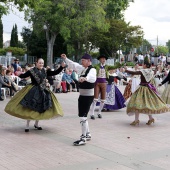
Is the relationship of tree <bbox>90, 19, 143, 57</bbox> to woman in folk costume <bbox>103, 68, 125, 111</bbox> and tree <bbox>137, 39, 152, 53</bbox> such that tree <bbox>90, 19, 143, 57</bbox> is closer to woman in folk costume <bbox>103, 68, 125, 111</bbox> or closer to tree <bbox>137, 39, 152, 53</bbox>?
tree <bbox>137, 39, 152, 53</bbox>

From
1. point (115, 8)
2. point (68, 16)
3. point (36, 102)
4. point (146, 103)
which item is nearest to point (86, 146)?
point (36, 102)

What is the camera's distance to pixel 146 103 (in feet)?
32.9

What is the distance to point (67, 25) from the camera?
Result: 118 feet

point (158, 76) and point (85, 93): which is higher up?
point (158, 76)

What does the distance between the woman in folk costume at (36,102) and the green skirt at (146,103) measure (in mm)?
2196

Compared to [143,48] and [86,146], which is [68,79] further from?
[143,48]

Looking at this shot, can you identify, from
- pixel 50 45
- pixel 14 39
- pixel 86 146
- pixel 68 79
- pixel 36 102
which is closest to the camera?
pixel 86 146

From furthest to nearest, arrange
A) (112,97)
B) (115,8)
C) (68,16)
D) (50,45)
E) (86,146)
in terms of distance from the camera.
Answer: (115,8) → (50,45) → (68,16) → (112,97) → (86,146)

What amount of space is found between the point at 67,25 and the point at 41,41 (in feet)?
27.8

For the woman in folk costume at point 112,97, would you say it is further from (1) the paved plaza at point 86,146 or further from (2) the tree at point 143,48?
(2) the tree at point 143,48

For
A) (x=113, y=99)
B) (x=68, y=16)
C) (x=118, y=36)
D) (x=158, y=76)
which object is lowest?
(x=113, y=99)

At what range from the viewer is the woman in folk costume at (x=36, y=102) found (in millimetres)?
8820

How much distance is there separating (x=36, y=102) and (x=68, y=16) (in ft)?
92.0

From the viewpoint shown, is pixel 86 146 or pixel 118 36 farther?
pixel 118 36
